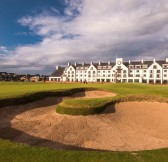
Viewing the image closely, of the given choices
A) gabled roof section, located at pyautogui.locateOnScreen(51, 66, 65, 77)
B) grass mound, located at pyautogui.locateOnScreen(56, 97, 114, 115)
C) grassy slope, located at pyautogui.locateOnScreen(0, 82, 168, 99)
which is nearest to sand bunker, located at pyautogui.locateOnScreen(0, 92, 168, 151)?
grass mound, located at pyautogui.locateOnScreen(56, 97, 114, 115)

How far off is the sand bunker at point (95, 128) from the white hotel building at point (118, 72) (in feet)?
332

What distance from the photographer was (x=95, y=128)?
18188mm

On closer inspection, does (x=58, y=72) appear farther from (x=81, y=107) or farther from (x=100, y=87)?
(x=81, y=107)

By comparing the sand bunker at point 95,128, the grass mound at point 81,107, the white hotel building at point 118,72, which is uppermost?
the white hotel building at point 118,72

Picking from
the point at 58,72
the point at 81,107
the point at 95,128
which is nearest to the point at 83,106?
the point at 81,107

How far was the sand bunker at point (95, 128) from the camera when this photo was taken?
15.8m

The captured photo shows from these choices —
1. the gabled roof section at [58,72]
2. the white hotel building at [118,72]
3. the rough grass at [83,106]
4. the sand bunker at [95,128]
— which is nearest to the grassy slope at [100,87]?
the sand bunker at [95,128]

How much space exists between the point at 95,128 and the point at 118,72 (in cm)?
11740

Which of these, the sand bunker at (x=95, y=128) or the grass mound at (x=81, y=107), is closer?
the sand bunker at (x=95, y=128)

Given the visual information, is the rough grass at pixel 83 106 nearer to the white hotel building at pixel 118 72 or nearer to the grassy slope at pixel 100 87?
the grassy slope at pixel 100 87

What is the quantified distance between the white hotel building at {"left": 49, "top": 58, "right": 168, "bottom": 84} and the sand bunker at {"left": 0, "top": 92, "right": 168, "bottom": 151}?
101300mm

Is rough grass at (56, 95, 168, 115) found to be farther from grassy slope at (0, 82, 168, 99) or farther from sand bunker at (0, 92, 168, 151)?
grassy slope at (0, 82, 168, 99)

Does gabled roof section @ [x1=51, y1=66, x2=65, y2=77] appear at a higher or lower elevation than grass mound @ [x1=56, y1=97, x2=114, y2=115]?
higher

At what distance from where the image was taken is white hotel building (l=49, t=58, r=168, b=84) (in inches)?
4862
